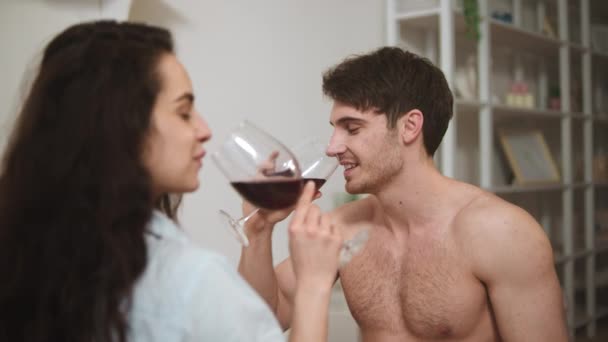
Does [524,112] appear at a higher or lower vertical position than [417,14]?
lower

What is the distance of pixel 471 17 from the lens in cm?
266

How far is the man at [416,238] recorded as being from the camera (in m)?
1.33

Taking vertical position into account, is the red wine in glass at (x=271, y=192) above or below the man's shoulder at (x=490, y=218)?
above

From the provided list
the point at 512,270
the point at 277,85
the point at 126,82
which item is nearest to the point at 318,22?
the point at 277,85

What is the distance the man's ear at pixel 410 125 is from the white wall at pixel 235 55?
763mm

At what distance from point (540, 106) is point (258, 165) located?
3.21m

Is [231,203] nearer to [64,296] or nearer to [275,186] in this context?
[275,186]

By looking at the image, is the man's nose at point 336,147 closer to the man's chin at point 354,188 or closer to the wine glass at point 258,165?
the man's chin at point 354,188

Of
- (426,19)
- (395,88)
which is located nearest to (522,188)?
(426,19)

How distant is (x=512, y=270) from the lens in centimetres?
133

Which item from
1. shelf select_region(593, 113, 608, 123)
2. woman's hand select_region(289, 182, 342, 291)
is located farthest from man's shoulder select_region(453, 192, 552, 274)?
shelf select_region(593, 113, 608, 123)

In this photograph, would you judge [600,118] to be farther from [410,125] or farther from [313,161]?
[313,161]

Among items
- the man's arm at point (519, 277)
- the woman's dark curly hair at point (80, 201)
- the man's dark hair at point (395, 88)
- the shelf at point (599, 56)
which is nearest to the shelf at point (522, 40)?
the shelf at point (599, 56)

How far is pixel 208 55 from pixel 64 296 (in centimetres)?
146
